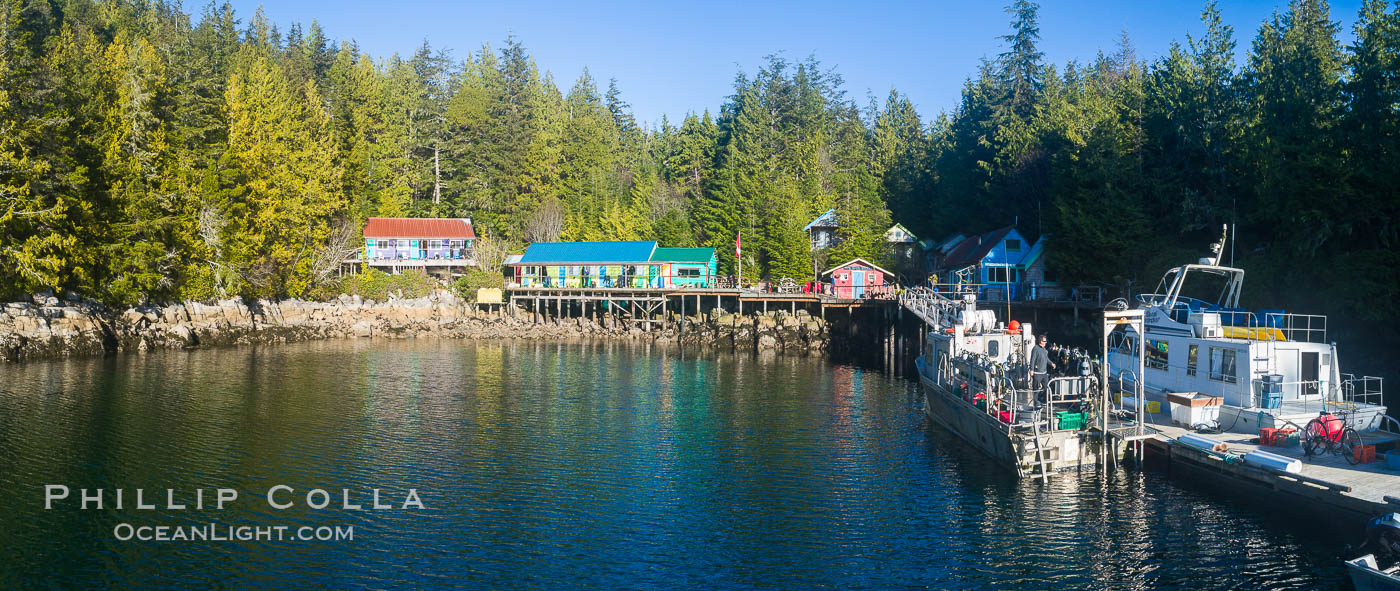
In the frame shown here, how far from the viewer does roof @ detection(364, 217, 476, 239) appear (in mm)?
72125

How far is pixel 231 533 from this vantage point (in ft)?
63.1

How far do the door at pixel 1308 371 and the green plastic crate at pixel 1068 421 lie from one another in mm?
6563

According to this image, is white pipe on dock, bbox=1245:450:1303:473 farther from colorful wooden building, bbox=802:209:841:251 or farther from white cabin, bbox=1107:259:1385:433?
colorful wooden building, bbox=802:209:841:251

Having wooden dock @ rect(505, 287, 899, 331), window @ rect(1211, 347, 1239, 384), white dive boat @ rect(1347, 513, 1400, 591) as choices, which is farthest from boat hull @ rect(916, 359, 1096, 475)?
wooden dock @ rect(505, 287, 899, 331)

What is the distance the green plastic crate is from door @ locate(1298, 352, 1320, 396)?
6.56m

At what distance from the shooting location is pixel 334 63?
85.8 meters

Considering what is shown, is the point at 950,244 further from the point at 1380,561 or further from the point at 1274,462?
the point at 1380,561

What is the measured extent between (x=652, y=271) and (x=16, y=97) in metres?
39.2

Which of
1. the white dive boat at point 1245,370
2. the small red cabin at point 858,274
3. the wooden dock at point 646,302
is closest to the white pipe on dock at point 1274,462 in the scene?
the white dive boat at point 1245,370

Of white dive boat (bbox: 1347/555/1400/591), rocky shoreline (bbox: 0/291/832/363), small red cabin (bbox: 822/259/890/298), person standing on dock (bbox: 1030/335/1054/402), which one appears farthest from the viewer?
small red cabin (bbox: 822/259/890/298)

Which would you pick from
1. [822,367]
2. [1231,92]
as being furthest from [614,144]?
[1231,92]

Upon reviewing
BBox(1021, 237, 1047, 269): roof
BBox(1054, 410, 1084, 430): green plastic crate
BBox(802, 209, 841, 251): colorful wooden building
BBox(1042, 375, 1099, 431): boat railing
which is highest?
BBox(802, 209, 841, 251): colorful wooden building

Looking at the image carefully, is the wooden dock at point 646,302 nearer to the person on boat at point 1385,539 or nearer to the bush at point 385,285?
the bush at point 385,285

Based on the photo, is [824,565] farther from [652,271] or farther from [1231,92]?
[652,271]
